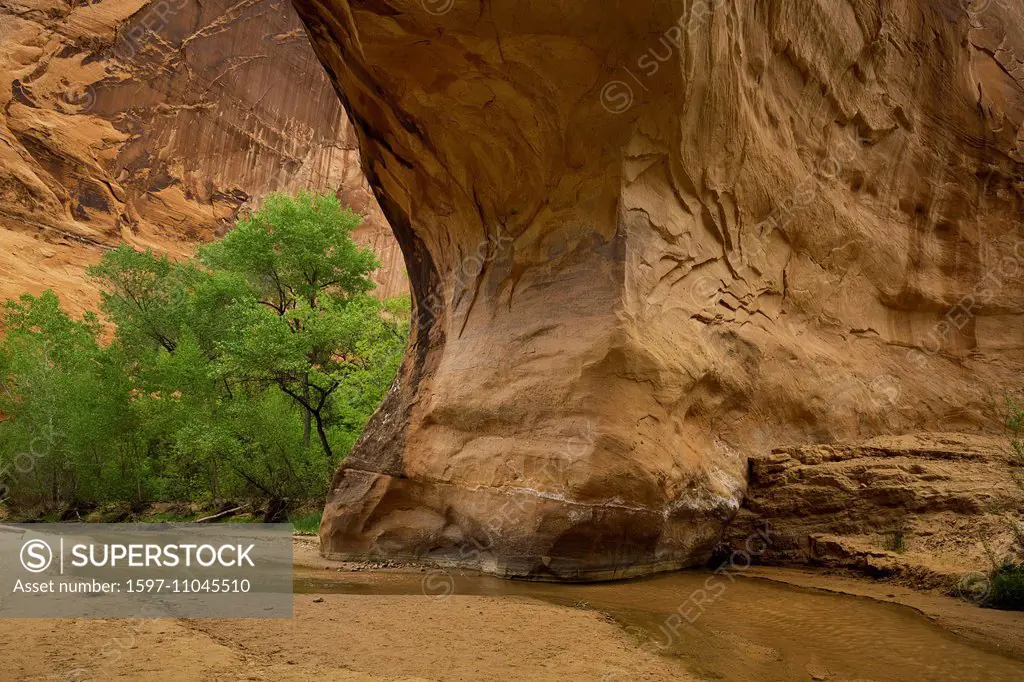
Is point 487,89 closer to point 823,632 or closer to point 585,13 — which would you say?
point 585,13

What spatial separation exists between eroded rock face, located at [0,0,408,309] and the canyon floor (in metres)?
26.7

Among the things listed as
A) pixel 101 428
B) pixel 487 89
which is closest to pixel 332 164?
pixel 101 428

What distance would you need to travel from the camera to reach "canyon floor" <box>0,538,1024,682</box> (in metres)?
2.85

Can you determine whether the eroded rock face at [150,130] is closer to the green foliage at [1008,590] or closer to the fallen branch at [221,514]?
the fallen branch at [221,514]

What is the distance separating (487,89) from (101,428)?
46.6 feet

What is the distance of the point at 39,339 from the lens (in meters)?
19.1

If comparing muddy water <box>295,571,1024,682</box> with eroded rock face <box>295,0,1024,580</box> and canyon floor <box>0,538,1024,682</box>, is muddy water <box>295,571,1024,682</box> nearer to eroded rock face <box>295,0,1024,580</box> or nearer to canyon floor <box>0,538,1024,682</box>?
canyon floor <box>0,538,1024,682</box>

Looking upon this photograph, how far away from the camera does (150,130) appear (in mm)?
34469

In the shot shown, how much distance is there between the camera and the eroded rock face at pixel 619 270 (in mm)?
5883

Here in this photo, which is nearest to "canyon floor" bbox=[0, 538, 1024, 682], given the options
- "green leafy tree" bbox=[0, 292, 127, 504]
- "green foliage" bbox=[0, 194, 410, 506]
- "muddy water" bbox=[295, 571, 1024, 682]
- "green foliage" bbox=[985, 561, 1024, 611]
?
"muddy water" bbox=[295, 571, 1024, 682]

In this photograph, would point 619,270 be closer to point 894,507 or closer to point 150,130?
point 894,507

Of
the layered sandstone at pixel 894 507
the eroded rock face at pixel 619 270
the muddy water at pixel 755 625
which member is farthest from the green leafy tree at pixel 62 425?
the layered sandstone at pixel 894 507

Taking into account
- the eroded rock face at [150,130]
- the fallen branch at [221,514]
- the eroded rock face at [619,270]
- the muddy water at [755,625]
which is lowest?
the fallen branch at [221,514]

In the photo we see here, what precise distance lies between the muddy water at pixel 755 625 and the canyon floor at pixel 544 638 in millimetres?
15
